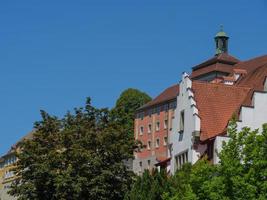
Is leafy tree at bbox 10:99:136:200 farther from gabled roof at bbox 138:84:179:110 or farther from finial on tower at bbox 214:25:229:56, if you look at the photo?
finial on tower at bbox 214:25:229:56

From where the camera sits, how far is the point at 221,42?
147 meters

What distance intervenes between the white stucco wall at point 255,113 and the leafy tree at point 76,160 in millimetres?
11466

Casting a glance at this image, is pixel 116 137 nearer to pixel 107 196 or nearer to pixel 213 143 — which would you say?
pixel 107 196

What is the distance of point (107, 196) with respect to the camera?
2063 inches

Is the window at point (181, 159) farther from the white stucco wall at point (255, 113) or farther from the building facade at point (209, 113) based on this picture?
the white stucco wall at point (255, 113)

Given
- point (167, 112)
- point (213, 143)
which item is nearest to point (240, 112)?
point (213, 143)

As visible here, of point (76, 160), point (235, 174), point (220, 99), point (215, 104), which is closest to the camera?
point (235, 174)

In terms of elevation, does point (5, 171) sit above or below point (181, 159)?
above

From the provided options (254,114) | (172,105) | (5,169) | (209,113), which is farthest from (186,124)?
(5,169)

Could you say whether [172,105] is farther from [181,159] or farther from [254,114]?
[254,114]

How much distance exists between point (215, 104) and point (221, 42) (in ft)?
325

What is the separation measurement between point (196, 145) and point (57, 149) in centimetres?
1205

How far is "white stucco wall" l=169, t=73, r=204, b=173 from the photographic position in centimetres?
4731

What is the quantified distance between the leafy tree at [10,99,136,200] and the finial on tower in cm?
8963
